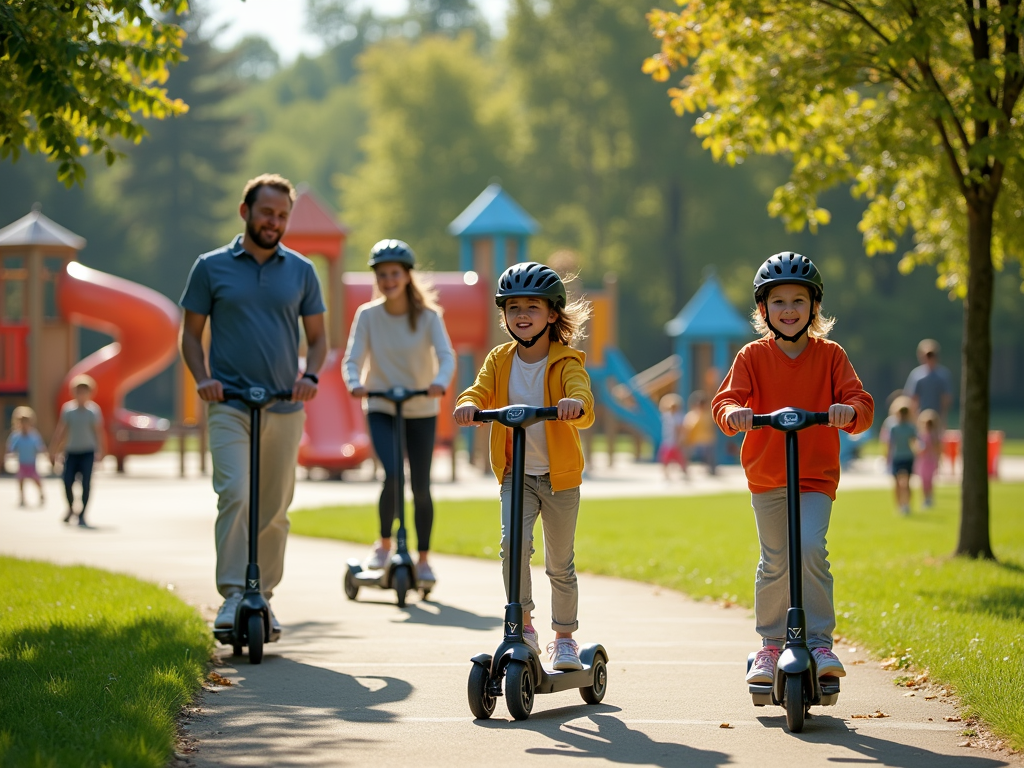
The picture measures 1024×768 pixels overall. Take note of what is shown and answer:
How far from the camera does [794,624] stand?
5.85 m

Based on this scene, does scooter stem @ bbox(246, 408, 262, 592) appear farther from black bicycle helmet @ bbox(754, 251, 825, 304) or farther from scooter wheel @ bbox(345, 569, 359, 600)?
black bicycle helmet @ bbox(754, 251, 825, 304)

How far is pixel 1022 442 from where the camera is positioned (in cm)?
4456

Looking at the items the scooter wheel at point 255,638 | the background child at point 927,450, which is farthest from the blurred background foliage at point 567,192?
the scooter wheel at point 255,638

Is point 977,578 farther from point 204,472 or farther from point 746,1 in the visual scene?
point 204,472

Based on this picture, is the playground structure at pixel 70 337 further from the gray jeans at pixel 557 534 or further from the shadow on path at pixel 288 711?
the gray jeans at pixel 557 534

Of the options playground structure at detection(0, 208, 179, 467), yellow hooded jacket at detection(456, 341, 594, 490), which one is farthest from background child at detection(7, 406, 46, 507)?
yellow hooded jacket at detection(456, 341, 594, 490)

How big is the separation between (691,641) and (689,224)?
174 ft

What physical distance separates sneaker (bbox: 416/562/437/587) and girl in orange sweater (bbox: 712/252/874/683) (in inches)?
149

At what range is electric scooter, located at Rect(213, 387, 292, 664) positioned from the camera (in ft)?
24.0

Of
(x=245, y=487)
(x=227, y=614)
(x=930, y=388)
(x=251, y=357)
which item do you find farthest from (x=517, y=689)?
(x=930, y=388)

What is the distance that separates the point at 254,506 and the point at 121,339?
74.2ft

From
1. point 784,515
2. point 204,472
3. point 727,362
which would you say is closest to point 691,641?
point 784,515

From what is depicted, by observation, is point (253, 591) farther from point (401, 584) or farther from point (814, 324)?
point (814, 324)

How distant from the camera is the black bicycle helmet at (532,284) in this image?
20.5 ft
